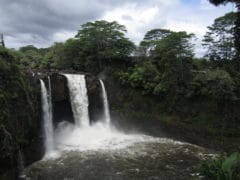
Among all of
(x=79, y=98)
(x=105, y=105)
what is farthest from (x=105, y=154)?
(x=105, y=105)

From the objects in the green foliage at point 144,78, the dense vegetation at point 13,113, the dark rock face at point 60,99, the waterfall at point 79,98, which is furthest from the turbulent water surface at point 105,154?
the green foliage at point 144,78

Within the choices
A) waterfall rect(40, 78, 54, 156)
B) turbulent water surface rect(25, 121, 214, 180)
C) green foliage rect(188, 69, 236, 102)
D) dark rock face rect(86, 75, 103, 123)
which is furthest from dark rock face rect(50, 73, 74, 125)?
green foliage rect(188, 69, 236, 102)

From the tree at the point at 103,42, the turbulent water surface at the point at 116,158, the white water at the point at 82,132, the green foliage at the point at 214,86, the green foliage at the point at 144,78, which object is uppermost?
the tree at the point at 103,42

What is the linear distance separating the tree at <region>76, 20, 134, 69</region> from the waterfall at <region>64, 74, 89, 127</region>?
589 cm

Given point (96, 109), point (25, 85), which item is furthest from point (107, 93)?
point (25, 85)

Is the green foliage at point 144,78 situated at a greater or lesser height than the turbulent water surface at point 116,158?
greater

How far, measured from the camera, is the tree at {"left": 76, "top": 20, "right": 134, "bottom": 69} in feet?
69.4

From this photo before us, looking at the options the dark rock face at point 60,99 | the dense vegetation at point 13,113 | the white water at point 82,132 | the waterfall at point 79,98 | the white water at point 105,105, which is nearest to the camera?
the dense vegetation at point 13,113

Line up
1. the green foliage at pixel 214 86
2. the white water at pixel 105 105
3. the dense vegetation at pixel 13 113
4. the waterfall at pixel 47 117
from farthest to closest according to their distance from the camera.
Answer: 1. the white water at pixel 105 105
2. the green foliage at pixel 214 86
3. the waterfall at pixel 47 117
4. the dense vegetation at pixel 13 113

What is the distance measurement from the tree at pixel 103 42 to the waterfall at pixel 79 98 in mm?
5891

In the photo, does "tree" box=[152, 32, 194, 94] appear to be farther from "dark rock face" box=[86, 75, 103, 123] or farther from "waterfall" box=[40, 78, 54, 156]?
"waterfall" box=[40, 78, 54, 156]

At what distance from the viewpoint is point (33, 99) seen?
12.2 meters

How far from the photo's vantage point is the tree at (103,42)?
2116 centimetres

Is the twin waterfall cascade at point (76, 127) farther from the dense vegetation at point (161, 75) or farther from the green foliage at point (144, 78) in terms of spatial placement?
the green foliage at point (144, 78)
